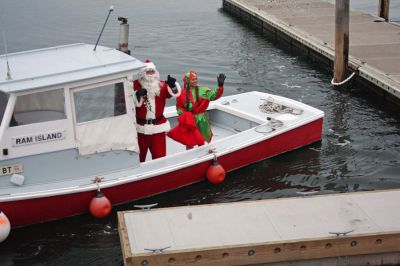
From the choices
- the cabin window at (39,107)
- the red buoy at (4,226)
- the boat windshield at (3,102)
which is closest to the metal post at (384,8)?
the cabin window at (39,107)

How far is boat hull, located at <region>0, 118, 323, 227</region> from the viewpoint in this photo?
9.25m

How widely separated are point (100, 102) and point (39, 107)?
2.84 feet

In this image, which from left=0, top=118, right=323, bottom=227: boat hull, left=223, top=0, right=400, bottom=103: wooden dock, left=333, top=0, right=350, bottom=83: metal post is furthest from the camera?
left=223, top=0, right=400, bottom=103: wooden dock

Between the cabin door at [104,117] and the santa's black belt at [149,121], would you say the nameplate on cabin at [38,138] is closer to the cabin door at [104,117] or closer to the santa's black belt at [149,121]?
the cabin door at [104,117]

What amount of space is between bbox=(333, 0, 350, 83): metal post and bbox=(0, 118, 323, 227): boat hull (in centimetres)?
410

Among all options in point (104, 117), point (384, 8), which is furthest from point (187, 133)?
point (384, 8)

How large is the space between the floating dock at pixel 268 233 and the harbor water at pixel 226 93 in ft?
4.83

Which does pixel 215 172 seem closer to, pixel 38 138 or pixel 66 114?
pixel 66 114

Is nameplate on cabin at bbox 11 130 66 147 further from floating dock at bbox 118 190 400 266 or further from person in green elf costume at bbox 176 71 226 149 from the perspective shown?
person in green elf costume at bbox 176 71 226 149

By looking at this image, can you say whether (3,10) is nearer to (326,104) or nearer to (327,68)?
(327,68)

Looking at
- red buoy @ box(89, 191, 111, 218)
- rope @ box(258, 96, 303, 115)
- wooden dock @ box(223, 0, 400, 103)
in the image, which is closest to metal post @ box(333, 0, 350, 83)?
wooden dock @ box(223, 0, 400, 103)

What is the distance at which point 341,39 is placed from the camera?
15.5 meters

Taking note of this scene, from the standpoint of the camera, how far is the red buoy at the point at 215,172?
10383 mm

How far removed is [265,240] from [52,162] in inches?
133
